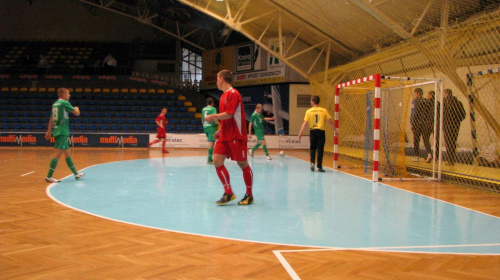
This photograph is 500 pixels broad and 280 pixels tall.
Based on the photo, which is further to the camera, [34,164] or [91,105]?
[91,105]

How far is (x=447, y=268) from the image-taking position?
142 inches

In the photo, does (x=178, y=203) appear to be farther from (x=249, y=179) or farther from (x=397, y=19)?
(x=397, y=19)

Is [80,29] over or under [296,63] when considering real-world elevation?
over

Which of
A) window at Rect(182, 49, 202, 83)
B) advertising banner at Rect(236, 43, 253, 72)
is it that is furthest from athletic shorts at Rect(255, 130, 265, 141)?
window at Rect(182, 49, 202, 83)

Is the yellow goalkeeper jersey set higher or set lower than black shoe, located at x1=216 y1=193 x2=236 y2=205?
higher

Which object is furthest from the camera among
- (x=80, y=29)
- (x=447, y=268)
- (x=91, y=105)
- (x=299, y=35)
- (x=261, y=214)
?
(x=80, y=29)

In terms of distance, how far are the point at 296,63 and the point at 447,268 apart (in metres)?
17.6

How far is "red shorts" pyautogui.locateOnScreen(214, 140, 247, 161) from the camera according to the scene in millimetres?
6133

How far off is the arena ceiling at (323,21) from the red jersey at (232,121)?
6252mm

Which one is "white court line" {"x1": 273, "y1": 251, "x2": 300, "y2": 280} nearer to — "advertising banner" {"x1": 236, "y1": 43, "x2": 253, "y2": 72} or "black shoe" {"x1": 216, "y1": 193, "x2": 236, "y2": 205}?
"black shoe" {"x1": 216, "y1": 193, "x2": 236, "y2": 205}

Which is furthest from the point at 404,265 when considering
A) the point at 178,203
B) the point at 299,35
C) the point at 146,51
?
the point at 146,51

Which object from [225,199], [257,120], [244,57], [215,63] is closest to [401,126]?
[257,120]

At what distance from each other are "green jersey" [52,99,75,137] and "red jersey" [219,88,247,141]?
386cm

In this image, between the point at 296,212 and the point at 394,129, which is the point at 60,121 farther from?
the point at 394,129
